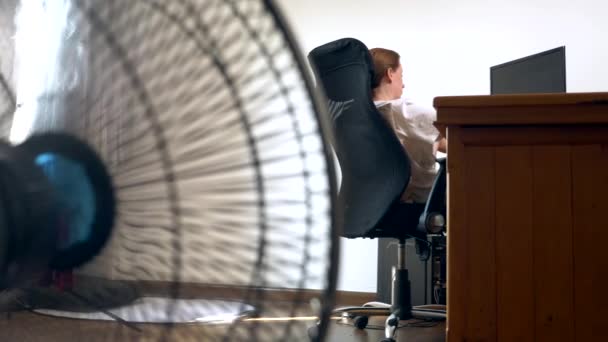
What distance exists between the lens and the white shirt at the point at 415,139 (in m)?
2.12

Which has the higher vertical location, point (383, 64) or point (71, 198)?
point (383, 64)

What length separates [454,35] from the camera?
135 inches

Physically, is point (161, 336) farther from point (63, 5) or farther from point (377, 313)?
point (377, 313)

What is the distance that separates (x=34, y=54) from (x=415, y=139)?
6.01 feet

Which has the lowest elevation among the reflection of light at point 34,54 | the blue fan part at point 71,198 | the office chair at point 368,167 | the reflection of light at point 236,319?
the reflection of light at point 236,319

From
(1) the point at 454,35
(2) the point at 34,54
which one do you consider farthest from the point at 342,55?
(2) the point at 34,54

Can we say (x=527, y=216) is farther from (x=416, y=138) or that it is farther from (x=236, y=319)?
(x=236, y=319)

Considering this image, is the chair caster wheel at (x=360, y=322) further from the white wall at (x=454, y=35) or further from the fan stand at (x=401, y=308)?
the white wall at (x=454, y=35)

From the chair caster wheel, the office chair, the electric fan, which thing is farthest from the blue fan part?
the chair caster wheel

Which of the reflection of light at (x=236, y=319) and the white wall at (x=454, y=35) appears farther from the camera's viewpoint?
the white wall at (x=454, y=35)

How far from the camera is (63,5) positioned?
352 mm

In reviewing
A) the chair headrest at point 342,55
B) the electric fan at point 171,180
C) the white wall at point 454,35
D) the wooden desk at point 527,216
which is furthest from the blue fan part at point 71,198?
the white wall at point 454,35

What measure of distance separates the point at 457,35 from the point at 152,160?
325cm

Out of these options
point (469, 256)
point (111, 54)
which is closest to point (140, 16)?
point (111, 54)
